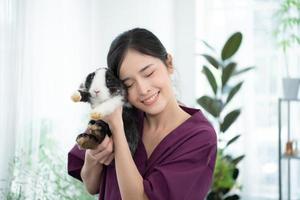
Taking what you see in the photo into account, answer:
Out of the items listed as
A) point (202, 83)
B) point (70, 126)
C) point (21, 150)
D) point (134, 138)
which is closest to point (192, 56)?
point (202, 83)

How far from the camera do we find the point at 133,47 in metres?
0.94

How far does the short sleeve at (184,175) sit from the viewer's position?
35.2 inches

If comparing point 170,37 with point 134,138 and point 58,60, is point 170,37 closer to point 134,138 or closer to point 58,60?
point 58,60

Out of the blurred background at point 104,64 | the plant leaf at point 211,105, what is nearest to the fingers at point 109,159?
→ the blurred background at point 104,64

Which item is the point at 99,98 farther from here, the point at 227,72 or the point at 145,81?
the point at 227,72

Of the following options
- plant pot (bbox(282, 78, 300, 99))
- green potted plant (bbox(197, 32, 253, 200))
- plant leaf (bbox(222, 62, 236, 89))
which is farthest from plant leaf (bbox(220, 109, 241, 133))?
plant pot (bbox(282, 78, 300, 99))

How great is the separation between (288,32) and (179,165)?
230 centimetres

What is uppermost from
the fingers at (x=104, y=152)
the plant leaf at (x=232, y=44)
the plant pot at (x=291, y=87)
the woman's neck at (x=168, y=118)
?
the plant leaf at (x=232, y=44)

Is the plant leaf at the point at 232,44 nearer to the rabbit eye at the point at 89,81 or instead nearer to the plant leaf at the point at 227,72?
the plant leaf at the point at 227,72

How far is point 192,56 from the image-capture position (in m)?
3.18

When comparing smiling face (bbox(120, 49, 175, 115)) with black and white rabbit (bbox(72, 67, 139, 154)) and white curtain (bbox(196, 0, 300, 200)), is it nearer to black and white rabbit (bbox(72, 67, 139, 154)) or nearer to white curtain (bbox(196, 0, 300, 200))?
black and white rabbit (bbox(72, 67, 139, 154))

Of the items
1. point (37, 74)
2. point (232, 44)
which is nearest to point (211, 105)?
point (232, 44)

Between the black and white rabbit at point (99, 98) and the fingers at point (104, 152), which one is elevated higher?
the black and white rabbit at point (99, 98)

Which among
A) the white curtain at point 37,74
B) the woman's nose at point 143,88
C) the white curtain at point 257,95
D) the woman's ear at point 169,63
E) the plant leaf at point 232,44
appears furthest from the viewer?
the white curtain at point 257,95
